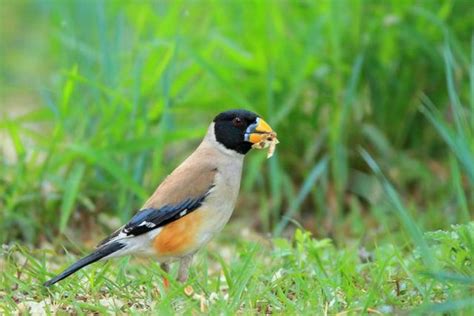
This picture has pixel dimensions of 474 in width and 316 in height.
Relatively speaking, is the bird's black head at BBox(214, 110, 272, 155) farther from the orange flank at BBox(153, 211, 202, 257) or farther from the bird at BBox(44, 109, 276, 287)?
the orange flank at BBox(153, 211, 202, 257)

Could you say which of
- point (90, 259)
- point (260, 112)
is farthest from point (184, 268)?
point (260, 112)

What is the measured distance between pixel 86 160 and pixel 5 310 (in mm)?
1964

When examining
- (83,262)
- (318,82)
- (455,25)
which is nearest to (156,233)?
(83,262)

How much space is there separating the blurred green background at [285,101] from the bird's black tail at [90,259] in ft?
4.99

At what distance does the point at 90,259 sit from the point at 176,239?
1.26ft

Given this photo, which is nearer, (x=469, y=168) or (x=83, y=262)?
(x=469, y=168)

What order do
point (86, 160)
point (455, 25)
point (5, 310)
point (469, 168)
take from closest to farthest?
point (469, 168), point (5, 310), point (86, 160), point (455, 25)

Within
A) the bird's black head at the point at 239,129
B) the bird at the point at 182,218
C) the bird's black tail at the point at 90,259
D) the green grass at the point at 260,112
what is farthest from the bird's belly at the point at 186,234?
the green grass at the point at 260,112

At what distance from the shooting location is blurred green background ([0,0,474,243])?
5973 mm

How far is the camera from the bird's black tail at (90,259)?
4125 millimetres

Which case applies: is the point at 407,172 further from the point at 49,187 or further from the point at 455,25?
the point at 49,187

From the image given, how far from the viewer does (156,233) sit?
4.40 meters

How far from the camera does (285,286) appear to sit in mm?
4254

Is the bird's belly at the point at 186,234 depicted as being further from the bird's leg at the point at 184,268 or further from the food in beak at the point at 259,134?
the food in beak at the point at 259,134
